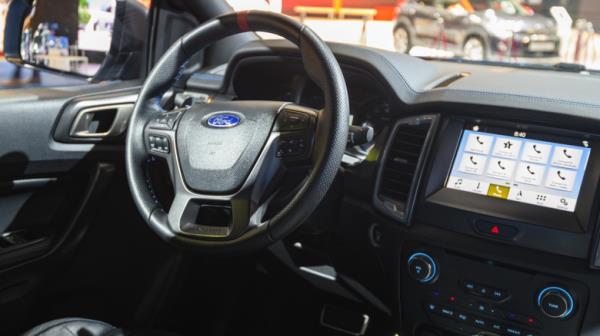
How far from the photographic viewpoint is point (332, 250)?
1.74 metres

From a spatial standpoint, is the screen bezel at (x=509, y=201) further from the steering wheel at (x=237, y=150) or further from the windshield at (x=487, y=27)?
the windshield at (x=487, y=27)

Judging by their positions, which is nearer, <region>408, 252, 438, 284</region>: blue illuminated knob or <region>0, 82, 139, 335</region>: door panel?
<region>408, 252, 438, 284</region>: blue illuminated knob

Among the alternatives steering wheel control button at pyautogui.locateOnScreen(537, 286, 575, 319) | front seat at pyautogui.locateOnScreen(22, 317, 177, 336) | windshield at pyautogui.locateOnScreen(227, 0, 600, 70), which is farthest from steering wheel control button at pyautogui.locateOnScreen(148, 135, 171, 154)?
windshield at pyautogui.locateOnScreen(227, 0, 600, 70)

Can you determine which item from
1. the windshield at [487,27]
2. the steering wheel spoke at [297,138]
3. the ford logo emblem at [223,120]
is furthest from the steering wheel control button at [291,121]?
the windshield at [487,27]

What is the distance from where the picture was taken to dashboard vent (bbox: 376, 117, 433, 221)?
149cm

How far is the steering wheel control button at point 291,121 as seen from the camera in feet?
4.34

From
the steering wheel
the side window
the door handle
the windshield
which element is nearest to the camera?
the steering wheel

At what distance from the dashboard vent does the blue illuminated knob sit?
0.11m

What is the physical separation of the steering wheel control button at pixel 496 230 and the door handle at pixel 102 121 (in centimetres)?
124

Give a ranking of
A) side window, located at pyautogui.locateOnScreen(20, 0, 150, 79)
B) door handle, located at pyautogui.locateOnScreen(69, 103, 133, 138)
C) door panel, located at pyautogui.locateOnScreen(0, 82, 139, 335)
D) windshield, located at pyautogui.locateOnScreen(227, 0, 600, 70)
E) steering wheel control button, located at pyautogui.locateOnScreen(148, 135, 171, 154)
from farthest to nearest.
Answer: windshield, located at pyautogui.locateOnScreen(227, 0, 600, 70)
side window, located at pyautogui.locateOnScreen(20, 0, 150, 79)
door handle, located at pyautogui.locateOnScreen(69, 103, 133, 138)
door panel, located at pyautogui.locateOnScreen(0, 82, 139, 335)
steering wheel control button, located at pyautogui.locateOnScreen(148, 135, 171, 154)

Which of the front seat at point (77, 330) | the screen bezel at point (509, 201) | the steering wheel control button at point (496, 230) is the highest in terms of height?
the screen bezel at point (509, 201)

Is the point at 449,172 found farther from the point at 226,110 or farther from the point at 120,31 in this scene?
the point at 120,31

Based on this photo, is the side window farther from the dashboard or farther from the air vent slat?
the air vent slat

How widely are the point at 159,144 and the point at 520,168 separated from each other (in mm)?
883
